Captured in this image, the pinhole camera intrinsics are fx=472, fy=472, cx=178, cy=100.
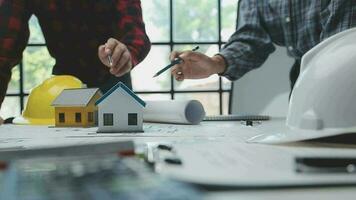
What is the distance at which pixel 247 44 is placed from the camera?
5.04 ft

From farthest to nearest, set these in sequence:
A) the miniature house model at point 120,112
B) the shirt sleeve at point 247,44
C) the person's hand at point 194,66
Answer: the shirt sleeve at point 247,44
the person's hand at point 194,66
the miniature house model at point 120,112

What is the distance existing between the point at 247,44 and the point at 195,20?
1.07 meters

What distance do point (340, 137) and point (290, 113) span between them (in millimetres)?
104

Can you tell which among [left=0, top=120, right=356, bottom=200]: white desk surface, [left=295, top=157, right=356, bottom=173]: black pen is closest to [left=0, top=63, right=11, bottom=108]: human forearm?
[left=0, top=120, right=356, bottom=200]: white desk surface

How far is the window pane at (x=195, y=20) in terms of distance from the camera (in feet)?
8.33

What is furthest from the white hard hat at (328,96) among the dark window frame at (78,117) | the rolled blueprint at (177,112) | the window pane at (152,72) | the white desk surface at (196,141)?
the window pane at (152,72)

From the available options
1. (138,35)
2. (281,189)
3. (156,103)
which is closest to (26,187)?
(281,189)

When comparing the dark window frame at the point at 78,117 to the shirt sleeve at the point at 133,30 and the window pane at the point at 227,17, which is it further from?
the window pane at the point at 227,17

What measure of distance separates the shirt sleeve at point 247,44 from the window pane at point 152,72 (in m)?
0.93

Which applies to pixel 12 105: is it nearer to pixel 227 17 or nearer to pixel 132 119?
pixel 227 17

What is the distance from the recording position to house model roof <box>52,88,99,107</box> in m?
1.01

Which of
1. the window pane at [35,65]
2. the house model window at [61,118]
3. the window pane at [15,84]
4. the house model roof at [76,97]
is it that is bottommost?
the house model window at [61,118]

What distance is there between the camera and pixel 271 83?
6.88ft

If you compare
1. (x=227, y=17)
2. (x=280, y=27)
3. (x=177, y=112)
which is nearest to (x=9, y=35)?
(x=177, y=112)
